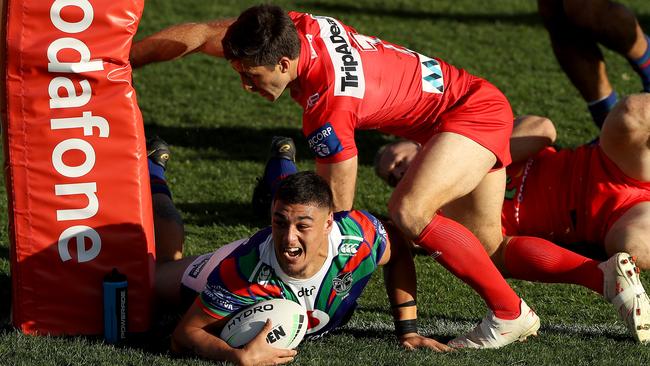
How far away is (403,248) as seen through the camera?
4.86m

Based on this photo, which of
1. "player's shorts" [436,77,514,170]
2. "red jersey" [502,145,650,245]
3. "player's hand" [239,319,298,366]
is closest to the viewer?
"player's hand" [239,319,298,366]

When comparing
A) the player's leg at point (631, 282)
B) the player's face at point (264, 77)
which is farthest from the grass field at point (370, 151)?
the player's face at point (264, 77)

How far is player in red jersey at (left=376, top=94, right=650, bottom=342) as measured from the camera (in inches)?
200

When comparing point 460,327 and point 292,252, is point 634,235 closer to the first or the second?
point 460,327

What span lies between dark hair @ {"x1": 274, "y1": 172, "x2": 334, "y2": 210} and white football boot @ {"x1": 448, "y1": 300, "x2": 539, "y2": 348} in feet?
2.83

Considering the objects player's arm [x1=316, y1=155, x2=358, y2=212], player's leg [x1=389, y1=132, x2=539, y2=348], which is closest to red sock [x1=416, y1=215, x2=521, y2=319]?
player's leg [x1=389, y1=132, x2=539, y2=348]

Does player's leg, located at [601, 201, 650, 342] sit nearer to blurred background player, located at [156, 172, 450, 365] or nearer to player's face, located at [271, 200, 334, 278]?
blurred background player, located at [156, 172, 450, 365]

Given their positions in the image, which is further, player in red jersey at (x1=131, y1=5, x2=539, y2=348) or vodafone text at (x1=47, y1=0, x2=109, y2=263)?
player in red jersey at (x1=131, y1=5, x2=539, y2=348)

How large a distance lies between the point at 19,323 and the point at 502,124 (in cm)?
238

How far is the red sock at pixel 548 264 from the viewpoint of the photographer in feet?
16.8

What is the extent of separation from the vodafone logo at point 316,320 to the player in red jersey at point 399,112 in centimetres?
40

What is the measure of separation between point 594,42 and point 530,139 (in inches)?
72.4

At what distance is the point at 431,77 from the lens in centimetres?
527

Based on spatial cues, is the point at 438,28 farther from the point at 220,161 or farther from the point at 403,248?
the point at 403,248
